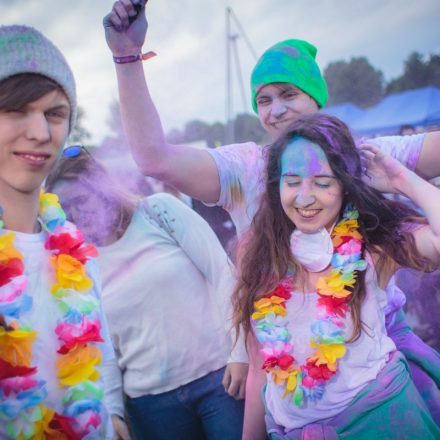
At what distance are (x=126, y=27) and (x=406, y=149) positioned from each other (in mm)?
1134

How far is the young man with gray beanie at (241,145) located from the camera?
140cm

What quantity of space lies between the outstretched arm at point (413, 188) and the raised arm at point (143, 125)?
596 millimetres

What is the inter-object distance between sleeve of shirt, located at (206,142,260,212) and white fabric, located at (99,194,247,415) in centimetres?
26

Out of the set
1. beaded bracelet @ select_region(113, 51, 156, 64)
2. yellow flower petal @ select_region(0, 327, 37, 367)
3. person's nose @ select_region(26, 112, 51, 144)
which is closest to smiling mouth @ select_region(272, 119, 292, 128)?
beaded bracelet @ select_region(113, 51, 156, 64)

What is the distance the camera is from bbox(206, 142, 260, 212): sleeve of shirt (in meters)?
1.69

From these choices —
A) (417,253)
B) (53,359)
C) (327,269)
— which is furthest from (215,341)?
(417,253)

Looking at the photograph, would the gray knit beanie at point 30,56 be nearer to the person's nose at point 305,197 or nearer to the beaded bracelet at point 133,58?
the beaded bracelet at point 133,58

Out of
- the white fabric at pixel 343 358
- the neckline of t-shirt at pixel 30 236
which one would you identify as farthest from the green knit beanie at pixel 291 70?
the neckline of t-shirt at pixel 30 236

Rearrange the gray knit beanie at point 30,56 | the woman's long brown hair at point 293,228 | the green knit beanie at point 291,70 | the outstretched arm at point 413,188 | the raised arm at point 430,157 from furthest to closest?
the green knit beanie at point 291,70 → the raised arm at point 430,157 → the woman's long brown hair at point 293,228 → the outstretched arm at point 413,188 → the gray knit beanie at point 30,56

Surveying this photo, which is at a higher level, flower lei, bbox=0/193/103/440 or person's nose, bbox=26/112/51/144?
person's nose, bbox=26/112/51/144

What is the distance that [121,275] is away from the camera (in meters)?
1.86

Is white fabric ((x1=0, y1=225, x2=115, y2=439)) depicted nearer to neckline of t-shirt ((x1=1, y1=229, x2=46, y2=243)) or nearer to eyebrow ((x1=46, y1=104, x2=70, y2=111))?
neckline of t-shirt ((x1=1, y1=229, x2=46, y2=243))

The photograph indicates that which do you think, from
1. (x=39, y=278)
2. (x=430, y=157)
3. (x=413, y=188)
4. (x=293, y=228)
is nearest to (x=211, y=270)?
(x=293, y=228)

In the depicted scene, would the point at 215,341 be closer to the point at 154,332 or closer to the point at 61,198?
the point at 154,332
